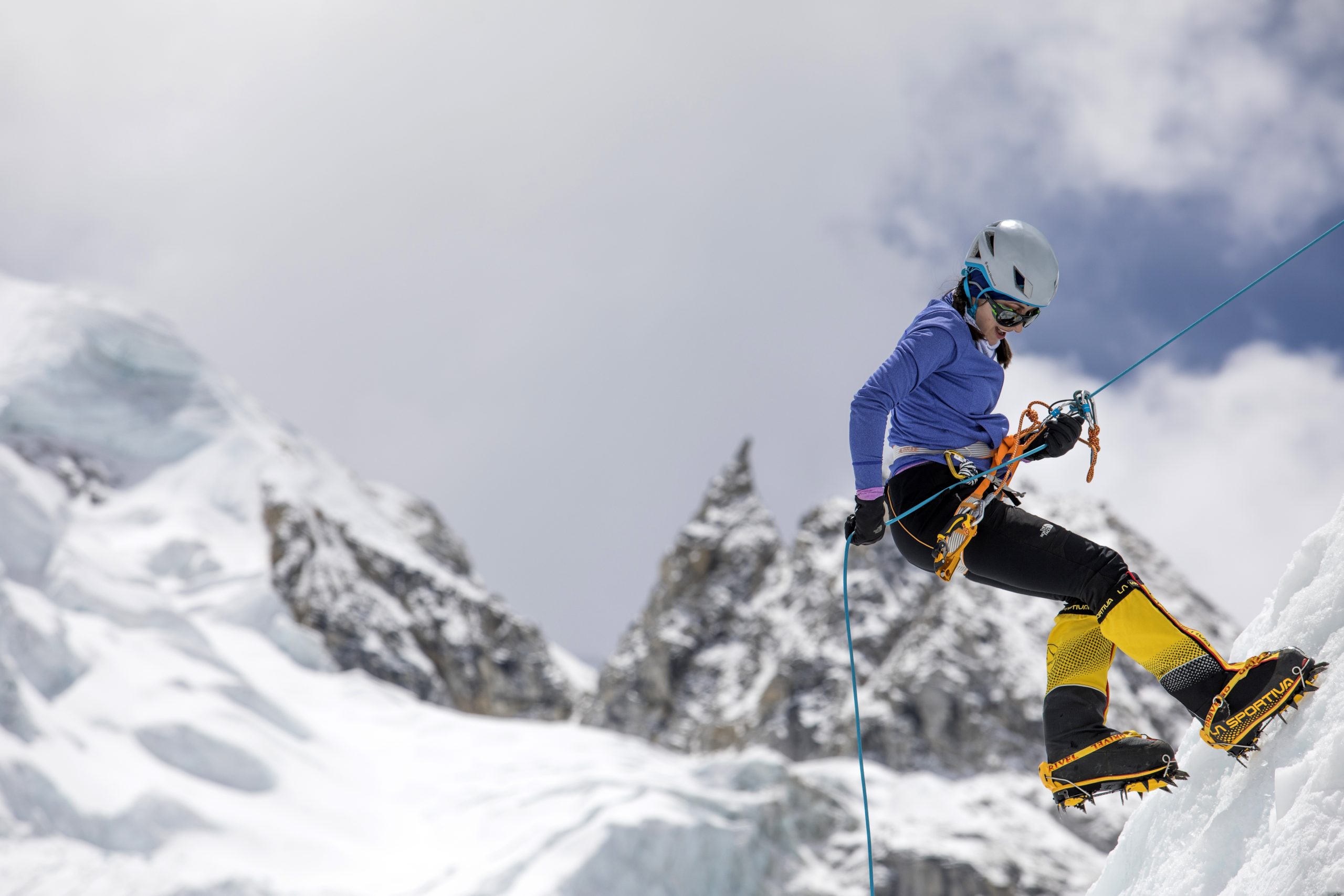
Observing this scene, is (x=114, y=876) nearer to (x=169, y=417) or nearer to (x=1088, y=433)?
(x=1088, y=433)

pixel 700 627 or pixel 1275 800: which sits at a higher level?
pixel 700 627

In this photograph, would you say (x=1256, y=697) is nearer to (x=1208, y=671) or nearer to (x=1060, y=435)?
(x=1208, y=671)

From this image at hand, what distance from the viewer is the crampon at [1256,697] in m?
3.55

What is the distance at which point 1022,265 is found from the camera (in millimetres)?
4906

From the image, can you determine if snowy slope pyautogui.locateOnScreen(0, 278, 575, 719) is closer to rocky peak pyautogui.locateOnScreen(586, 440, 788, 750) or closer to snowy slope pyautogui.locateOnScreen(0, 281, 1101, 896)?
snowy slope pyautogui.locateOnScreen(0, 281, 1101, 896)

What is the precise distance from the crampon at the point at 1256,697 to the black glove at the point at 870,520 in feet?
5.36

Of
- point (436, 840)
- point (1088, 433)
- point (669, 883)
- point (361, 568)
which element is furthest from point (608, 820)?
point (361, 568)

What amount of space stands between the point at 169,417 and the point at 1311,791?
8416 centimetres

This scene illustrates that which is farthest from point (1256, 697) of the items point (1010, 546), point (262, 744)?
point (262, 744)

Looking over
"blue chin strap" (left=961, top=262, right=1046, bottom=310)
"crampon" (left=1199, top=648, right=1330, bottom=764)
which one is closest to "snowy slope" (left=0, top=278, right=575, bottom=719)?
"blue chin strap" (left=961, top=262, right=1046, bottom=310)

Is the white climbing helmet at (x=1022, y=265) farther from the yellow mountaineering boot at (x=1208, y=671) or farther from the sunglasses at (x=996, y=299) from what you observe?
the yellow mountaineering boot at (x=1208, y=671)

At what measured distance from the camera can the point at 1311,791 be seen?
318 centimetres

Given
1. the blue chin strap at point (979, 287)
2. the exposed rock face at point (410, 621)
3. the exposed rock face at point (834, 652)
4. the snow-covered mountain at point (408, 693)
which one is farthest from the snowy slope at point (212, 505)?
the blue chin strap at point (979, 287)

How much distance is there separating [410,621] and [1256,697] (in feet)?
285
